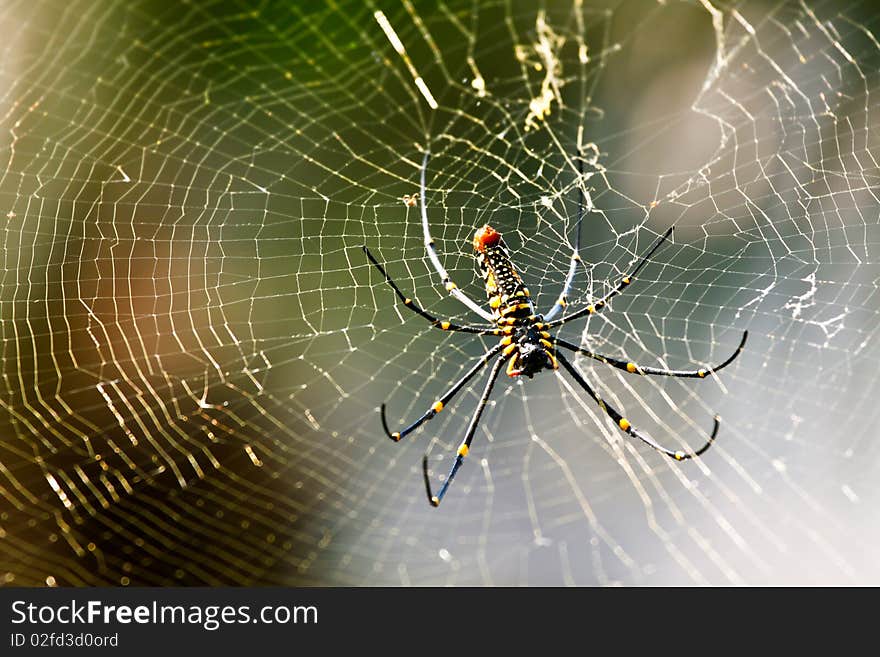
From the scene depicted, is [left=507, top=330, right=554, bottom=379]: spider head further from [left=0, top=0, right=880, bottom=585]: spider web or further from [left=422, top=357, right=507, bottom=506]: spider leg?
[left=0, top=0, right=880, bottom=585]: spider web

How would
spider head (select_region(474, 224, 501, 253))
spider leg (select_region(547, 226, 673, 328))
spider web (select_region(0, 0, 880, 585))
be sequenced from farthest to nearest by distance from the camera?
spider web (select_region(0, 0, 880, 585)) < spider leg (select_region(547, 226, 673, 328)) < spider head (select_region(474, 224, 501, 253))

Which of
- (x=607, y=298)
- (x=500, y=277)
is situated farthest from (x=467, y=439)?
(x=607, y=298)

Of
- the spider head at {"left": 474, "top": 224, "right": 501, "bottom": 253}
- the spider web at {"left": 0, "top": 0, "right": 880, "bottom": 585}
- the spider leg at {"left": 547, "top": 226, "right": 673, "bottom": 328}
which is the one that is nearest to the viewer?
the spider head at {"left": 474, "top": 224, "right": 501, "bottom": 253}

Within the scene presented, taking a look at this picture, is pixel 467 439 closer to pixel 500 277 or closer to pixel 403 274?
pixel 500 277

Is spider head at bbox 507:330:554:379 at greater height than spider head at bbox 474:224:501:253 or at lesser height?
lesser

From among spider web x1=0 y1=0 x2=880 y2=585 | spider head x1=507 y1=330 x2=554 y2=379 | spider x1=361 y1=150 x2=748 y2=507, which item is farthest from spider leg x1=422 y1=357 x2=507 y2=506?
spider web x1=0 y1=0 x2=880 y2=585

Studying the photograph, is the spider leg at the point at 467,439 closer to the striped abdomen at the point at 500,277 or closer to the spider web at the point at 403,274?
the striped abdomen at the point at 500,277

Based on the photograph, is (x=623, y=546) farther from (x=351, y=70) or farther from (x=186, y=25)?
(x=186, y=25)

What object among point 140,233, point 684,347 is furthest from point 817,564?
point 140,233
